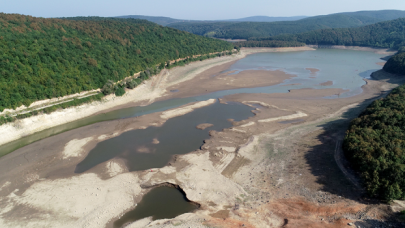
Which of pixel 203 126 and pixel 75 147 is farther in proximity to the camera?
pixel 203 126

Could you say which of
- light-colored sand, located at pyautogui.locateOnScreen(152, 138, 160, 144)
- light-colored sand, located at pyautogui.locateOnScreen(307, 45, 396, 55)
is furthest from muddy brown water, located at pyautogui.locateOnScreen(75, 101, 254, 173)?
light-colored sand, located at pyautogui.locateOnScreen(307, 45, 396, 55)

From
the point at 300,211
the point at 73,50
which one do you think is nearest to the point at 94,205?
the point at 300,211

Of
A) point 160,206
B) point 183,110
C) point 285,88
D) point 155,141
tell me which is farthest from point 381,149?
point 285,88

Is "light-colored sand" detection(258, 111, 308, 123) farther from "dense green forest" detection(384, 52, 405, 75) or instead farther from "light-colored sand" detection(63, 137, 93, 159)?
"dense green forest" detection(384, 52, 405, 75)

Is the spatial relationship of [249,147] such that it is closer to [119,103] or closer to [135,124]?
[135,124]

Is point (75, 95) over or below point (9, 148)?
over

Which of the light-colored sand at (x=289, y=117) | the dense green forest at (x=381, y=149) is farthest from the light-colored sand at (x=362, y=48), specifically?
the dense green forest at (x=381, y=149)

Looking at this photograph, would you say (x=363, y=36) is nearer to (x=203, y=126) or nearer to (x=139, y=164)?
(x=203, y=126)

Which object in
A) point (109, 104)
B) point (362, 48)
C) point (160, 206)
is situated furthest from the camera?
point (362, 48)
